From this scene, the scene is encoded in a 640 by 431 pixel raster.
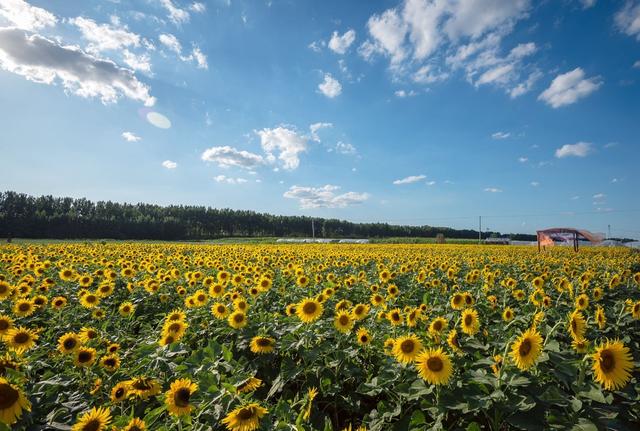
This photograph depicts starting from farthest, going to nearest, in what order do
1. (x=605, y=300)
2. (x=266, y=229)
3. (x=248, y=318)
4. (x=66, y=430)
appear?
1. (x=266, y=229)
2. (x=605, y=300)
3. (x=248, y=318)
4. (x=66, y=430)

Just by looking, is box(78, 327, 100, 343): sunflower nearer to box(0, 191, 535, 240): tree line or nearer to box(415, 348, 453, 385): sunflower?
box(415, 348, 453, 385): sunflower

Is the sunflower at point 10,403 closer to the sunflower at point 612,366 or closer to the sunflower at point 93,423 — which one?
the sunflower at point 93,423

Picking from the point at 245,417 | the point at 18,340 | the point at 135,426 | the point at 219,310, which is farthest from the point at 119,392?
the point at 219,310

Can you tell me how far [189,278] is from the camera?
21.1 ft

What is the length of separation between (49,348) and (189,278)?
2.96m

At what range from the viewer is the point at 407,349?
8.52ft

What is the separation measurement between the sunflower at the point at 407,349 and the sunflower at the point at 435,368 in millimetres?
281

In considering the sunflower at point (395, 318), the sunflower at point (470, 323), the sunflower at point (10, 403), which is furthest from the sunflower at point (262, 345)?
the sunflower at point (470, 323)

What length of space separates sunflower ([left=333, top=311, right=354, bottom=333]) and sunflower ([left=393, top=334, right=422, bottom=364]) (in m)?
0.78

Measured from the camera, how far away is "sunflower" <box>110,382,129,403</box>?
2320 mm

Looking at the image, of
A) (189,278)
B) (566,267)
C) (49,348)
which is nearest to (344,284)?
(189,278)

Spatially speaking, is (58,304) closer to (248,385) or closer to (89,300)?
(89,300)

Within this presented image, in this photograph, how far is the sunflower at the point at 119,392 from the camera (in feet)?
7.61

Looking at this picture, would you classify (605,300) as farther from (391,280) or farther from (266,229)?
(266,229)
